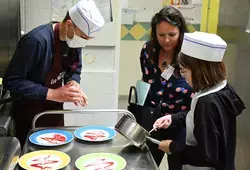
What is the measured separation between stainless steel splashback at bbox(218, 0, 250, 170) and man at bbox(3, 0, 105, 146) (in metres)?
0.89

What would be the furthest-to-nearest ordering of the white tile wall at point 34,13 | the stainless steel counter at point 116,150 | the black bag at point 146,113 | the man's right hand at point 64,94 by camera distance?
the white tile wall at point 34,13, the black bag at point 146,113, the man's right hand at point 64,94, the stainless steel counter at point 116,150

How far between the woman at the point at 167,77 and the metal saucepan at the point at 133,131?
325 mm

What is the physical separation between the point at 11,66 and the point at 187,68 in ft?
2.68

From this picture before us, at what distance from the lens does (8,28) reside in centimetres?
209

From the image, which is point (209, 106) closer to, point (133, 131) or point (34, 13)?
point (133, 131)

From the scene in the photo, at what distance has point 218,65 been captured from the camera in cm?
140

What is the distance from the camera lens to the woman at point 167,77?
1868 mm

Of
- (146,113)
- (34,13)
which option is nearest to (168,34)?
(146,113)

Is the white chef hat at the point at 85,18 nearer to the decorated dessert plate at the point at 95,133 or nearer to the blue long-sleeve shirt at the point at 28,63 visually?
the blue long-sleeve shirt at the point at 28,63

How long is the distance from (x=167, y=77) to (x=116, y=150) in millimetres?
529

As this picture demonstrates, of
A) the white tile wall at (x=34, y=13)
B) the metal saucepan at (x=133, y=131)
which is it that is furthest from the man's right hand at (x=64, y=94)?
the white tile wall at (x=34, y=13)

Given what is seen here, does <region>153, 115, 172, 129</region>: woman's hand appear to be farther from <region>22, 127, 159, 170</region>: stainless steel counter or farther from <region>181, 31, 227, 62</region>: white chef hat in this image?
<region>181, 31, 227, 62</region>: white chef hat

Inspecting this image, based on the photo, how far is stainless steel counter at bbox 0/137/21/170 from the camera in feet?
3.62

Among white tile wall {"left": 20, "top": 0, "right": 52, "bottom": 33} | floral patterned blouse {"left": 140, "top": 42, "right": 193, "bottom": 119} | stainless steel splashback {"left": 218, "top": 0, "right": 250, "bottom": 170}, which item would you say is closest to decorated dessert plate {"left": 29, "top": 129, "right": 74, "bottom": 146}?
floral patterned blouse {"left": 140, "top": 42, "right": 193, "bottom": 119}
